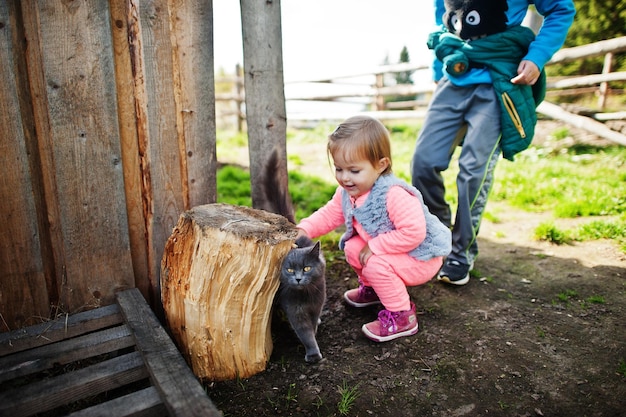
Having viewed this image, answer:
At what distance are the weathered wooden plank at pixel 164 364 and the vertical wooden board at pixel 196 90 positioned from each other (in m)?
0.64

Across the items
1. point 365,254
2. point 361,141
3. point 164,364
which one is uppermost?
point 361,141

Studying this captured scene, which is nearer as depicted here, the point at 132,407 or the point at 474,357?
the point at 132,407

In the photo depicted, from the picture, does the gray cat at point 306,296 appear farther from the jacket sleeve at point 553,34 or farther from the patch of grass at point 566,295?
the jacket sleeve at point 553,34

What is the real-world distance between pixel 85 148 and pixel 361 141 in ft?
4.63

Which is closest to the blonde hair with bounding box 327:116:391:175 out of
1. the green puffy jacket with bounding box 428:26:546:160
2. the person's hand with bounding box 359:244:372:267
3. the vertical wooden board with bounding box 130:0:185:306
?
the person's hand with bounding box 359:244:372:267

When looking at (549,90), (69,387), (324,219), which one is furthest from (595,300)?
(549,90)

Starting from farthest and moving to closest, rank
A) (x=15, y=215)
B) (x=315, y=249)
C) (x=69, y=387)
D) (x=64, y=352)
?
(x=315, y=249) < (x=15, y=215) < (x=64, y=352) < (x=69, y=387)

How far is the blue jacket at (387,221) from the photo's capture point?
2.53 metres

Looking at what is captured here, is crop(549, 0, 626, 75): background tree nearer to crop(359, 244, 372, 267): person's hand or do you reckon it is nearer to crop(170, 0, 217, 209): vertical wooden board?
crop(359, 244, 372, 267): person's hand

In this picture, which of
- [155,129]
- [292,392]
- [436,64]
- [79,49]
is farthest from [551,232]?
[79,49]

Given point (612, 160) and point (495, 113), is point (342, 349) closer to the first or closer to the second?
point (495, 113)

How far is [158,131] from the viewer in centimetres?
238

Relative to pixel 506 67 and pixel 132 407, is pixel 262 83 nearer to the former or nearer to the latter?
pixel 506 67

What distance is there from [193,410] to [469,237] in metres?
2.28
